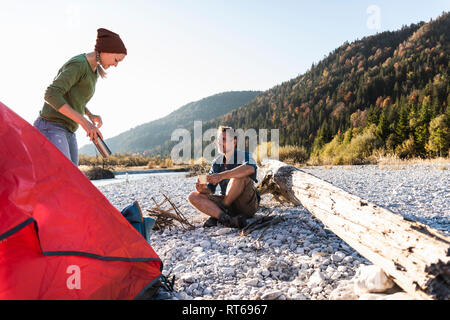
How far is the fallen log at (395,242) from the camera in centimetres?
130

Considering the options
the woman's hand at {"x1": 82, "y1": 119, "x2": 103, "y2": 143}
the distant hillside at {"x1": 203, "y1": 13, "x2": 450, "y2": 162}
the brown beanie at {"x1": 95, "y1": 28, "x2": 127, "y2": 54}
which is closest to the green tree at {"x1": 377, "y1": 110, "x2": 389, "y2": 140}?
the distant hillside at {"x1": 203, "y1": 13, "x2": 450, "y2": 162}

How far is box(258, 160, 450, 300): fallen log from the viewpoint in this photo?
130cm

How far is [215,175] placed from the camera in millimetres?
3309

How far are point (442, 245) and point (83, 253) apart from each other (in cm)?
178

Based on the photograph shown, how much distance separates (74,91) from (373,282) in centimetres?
243

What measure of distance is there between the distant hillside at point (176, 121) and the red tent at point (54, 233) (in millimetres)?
119882

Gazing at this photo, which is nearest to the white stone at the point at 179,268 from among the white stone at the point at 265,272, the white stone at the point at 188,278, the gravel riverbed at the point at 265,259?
the gravel riverbed at the point at 265,259

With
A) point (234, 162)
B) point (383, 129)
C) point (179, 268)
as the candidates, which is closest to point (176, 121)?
point (383, 129)

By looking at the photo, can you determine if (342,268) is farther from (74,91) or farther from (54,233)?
(74,91)

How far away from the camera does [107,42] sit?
2.16 meters

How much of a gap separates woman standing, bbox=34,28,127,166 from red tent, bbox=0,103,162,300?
46 cm

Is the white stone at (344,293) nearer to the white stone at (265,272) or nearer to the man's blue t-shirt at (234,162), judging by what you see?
the white stone at (265,272)
